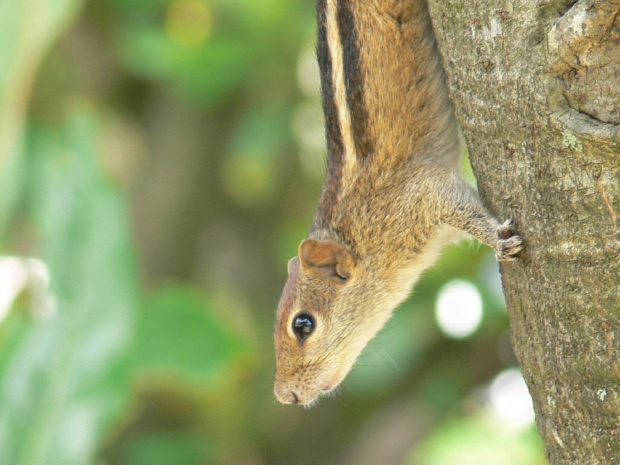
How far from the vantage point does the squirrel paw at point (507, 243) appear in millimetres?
1395

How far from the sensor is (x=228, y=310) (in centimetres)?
427

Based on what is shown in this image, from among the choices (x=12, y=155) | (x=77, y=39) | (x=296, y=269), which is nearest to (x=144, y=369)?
(x=296, y=269)

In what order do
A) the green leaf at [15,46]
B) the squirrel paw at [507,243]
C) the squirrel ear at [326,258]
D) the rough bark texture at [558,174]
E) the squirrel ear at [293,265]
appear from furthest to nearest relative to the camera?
the squirrel ear at [293,265], the squirrel ear at [326,258], the green leaf at [15,46], the squirrel paw at [507,243], the rough bark texture at [558,174]

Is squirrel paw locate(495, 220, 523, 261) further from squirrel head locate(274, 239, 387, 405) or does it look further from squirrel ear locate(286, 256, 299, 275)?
squirrel ear locate(286, 256, 299, 275)

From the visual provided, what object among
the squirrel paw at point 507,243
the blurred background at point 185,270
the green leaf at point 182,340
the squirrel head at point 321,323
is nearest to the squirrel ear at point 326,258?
the squirrel head at point 321,323

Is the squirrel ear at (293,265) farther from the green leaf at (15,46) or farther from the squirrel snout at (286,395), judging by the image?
the green leaf at (15,46)

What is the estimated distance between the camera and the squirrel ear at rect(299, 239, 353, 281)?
2.30 m

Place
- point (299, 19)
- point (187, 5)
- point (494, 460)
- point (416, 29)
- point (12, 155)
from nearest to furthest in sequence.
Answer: point (416, 29) → point (12, 155) → point (494, 460) → point (299, 19) → point (187, 5)

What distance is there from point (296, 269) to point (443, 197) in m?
0.71

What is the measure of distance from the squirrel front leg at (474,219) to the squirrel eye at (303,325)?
63cm

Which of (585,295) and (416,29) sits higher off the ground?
(416,29)

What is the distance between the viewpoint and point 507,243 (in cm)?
140

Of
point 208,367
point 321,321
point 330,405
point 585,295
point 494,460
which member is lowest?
point 330,405

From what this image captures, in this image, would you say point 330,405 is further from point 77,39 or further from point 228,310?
point 77,39
